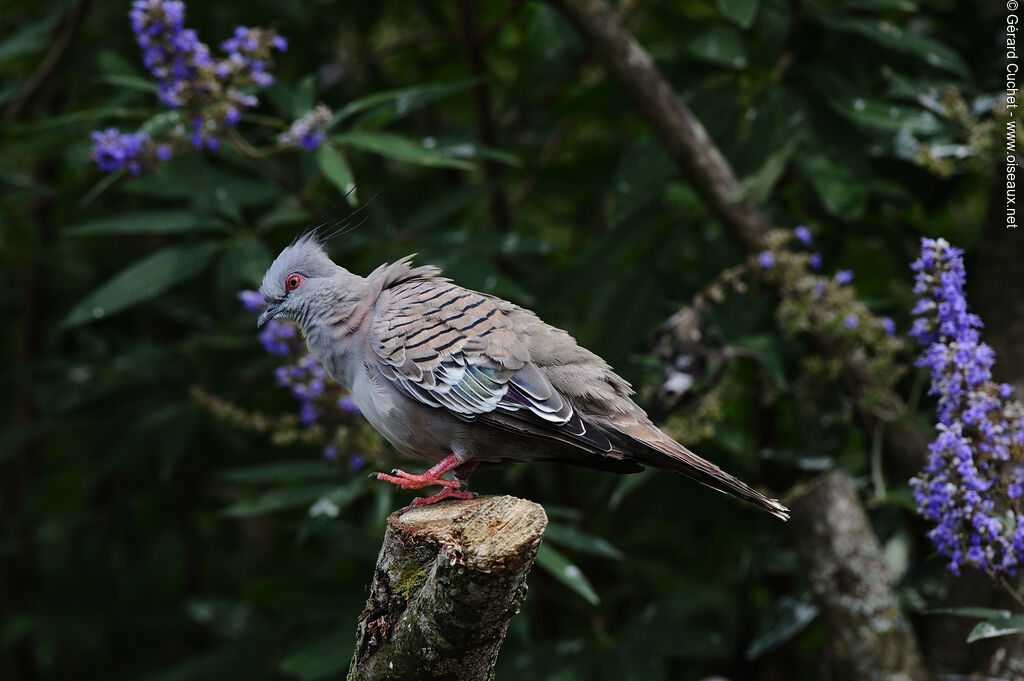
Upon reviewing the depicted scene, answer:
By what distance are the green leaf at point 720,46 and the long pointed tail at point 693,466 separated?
200cm

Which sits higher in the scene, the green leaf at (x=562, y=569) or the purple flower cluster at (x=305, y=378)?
the purple flower cluster at (x=305, y=378)

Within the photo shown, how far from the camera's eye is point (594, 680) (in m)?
4.43

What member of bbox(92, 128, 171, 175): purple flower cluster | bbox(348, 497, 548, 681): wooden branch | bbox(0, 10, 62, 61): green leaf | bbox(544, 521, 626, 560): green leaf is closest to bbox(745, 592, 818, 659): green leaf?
bbox(544, 521, 626, 560): green leaf

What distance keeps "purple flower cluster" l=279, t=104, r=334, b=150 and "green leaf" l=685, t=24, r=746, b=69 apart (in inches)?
58.4

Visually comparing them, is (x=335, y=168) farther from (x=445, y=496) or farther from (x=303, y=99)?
(x=445, y=496)

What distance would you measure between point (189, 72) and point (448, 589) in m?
2.13

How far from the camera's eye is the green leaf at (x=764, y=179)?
13.1 feet

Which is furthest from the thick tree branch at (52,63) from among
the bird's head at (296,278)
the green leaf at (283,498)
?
the green leaf at (283,498)

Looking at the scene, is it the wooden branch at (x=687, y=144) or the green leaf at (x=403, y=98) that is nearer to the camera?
the green leaf at (x=403, y=98)

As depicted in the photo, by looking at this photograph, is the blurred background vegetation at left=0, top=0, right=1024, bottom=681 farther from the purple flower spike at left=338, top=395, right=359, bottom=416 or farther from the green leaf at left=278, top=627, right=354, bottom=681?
the purple flower spike at left=338, top=395, right=359, bottom=416

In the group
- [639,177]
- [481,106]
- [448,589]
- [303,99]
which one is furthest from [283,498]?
[481,106]

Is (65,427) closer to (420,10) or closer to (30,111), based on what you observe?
(30,111)

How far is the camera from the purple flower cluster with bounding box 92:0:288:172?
3.62 m

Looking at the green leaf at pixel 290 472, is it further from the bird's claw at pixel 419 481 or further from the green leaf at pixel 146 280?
the bird's claw at pixel 419 481
